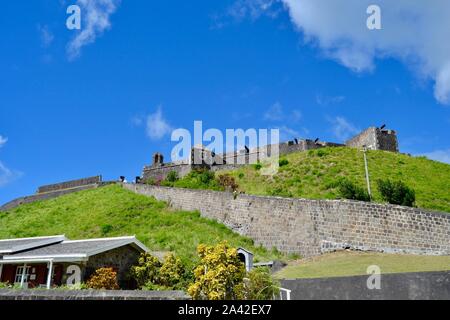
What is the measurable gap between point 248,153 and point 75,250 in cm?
3977

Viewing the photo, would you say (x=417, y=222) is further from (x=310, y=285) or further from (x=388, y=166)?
(x=388, y=166)

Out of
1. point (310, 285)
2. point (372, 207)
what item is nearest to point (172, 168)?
point (372, 207)

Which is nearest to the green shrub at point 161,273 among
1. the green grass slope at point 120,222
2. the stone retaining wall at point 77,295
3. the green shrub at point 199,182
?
the green grass slope at point 120,222

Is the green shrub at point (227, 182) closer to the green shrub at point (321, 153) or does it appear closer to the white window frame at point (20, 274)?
the green shrub at point (321, 153)

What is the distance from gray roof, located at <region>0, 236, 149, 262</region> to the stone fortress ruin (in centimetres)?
3268

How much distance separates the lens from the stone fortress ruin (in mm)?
52219

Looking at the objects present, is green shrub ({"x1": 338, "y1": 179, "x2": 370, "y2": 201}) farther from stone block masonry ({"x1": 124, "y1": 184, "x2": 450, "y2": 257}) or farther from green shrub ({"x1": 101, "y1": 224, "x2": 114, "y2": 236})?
green shrub ({"x1": 101, "y1": 224, "x2": 114, "y2": 236})

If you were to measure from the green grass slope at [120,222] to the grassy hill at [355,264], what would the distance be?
13.7ft

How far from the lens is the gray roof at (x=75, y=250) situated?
53.5 ft

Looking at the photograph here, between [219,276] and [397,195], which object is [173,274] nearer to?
[219,276]

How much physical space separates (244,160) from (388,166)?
19.1 meters

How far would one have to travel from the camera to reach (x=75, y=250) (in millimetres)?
17203

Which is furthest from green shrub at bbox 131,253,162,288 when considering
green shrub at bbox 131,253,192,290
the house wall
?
the house wall

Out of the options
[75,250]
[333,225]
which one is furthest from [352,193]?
[75,250]
